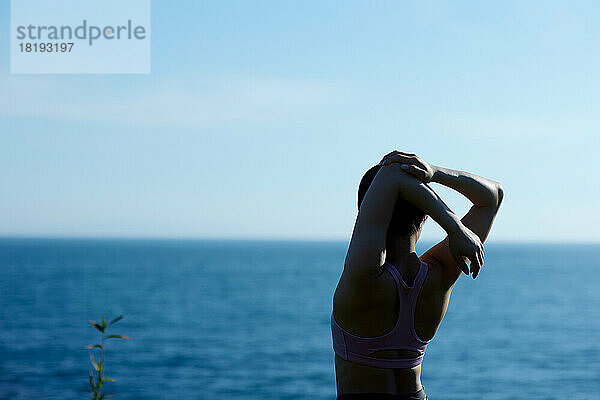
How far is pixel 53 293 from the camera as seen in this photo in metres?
81.2

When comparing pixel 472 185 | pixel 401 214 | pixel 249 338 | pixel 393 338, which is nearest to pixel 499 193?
pixel 472 185

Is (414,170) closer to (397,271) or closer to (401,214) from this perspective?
(401,214)

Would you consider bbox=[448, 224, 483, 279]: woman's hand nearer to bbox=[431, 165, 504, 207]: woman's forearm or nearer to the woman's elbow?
bbox=[431, 165, 504, 207]: woman's forearm

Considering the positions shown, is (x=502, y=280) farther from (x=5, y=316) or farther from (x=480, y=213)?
(x=480, y=213)

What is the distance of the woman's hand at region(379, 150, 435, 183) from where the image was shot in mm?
3355

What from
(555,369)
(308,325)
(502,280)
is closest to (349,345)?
(555,369)

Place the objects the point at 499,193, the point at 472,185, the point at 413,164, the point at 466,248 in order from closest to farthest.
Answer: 1. the point at 466,248
2. the point at 413,164
3. the point at 472,185
4. the point at 499,193

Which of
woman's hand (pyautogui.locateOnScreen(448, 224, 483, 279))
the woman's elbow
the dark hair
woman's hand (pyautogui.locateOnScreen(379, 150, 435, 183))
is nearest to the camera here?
woman's hand (pyautogui.locateOnScreen(448, 224, 483, 279))

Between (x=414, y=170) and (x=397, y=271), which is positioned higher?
(x=414, y=170)

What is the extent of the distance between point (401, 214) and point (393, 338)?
589 mm

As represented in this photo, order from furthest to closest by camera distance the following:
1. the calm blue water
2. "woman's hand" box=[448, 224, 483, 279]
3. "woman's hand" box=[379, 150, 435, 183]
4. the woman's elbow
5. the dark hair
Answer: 1. the calm blue water
2. the woman's elbow
3. the dark hair
4. "woman's hand" box=[379, 150, 435, 183]
5. "woman's hand" box=[448, 224, 483, 279]

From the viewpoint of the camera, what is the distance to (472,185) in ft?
11.9

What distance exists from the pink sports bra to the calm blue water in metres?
35.3

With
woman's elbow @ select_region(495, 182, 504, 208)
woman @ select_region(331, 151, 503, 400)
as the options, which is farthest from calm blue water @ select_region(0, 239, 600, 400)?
woman's elbow @ select_region(495, 182, 504, 208)
